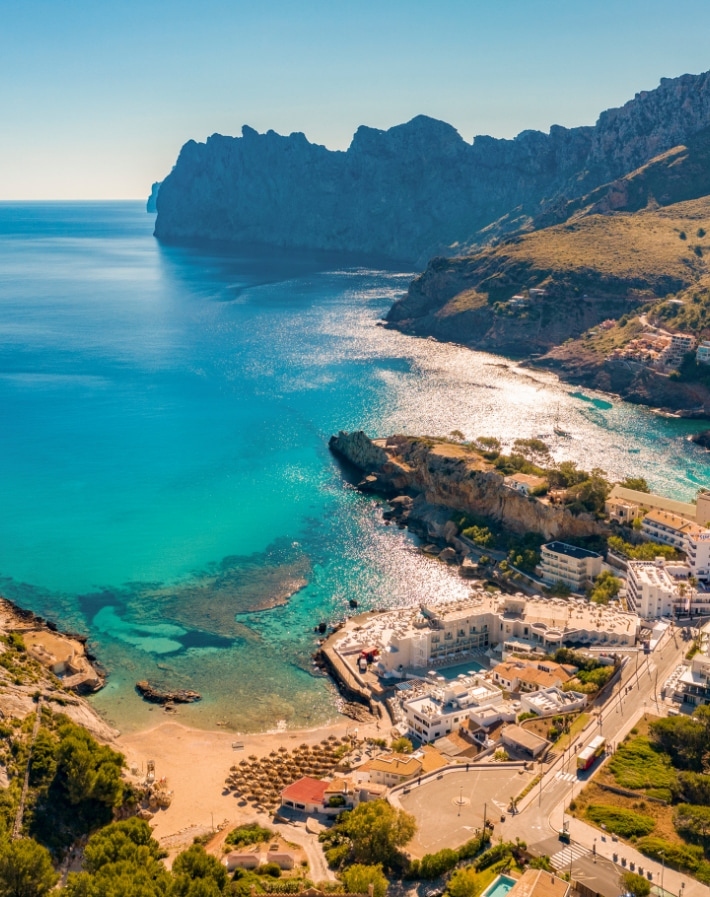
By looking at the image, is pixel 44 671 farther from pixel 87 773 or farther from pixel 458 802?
pixel 458 802

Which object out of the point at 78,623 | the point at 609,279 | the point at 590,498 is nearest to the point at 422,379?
the point at 609,279

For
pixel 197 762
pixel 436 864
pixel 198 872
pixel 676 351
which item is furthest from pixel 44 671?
pixel 676 351

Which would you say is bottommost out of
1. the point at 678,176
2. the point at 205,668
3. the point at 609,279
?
the point at 205,668

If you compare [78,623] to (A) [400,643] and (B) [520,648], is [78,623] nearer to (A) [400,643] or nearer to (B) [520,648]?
(A) [400,643]

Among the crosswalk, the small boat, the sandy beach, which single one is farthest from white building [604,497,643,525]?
the crosswalk

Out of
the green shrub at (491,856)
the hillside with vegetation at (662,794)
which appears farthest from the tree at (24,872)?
the hillside with vegetation at (662,794)

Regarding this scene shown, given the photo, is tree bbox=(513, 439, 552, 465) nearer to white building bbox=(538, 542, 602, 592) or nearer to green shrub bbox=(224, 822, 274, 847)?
white building bbox=(538, 542, 602, 592)
